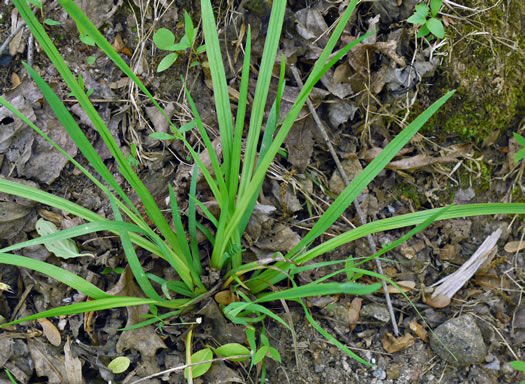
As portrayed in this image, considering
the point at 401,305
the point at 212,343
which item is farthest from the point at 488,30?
the point at 212,343

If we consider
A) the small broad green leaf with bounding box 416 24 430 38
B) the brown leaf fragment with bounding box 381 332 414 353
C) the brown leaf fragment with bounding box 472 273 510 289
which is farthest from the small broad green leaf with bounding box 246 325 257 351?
the small broad green leaf with bounding box 416 24 430 38

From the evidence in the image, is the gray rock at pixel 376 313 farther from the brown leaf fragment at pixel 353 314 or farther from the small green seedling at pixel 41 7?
the small green seedling at pixel 41 7

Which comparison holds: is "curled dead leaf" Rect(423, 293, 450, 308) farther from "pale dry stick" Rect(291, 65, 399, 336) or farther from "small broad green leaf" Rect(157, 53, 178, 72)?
"small broad green leaf" Rect(157, 53, 178, 72)

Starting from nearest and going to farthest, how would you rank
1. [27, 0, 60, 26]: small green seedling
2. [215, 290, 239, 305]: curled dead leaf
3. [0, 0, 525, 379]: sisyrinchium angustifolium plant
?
[0, 0, 525, 379]: sisyrinchium angustifolium plant → [215, 290, 239, 305]: curled dead leaf → [27, 0, 60, 26]: small green seedling

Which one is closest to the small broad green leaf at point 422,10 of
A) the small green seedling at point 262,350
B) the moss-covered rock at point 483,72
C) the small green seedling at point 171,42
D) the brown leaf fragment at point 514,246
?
the moss-covered rock at point 483,72

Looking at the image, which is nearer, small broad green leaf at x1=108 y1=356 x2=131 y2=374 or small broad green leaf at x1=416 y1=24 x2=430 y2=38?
small broad green leaf at x1=108 y1=356 x2=131 y2=374

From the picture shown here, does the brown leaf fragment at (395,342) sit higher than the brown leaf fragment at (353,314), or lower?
lower
